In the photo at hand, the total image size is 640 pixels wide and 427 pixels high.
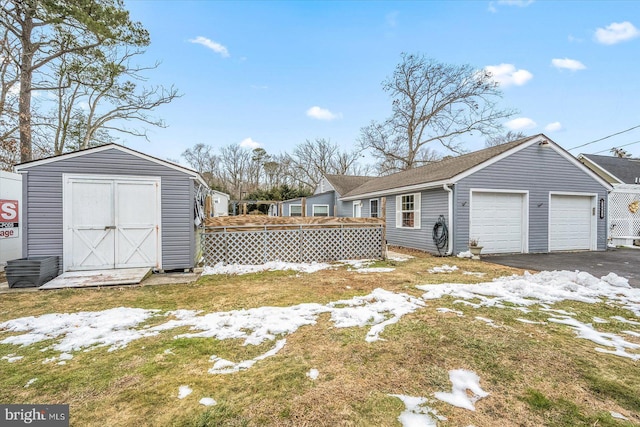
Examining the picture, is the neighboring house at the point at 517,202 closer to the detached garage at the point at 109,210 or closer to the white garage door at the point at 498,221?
the white garage door at the point at 498,221

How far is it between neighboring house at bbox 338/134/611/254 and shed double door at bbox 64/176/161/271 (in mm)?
8273

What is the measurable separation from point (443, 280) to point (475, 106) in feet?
66.9

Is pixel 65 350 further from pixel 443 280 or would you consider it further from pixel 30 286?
pixel 443 280

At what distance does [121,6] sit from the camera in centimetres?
1041

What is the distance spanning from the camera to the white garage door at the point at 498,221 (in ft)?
30.0

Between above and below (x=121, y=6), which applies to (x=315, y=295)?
below

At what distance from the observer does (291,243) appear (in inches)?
308

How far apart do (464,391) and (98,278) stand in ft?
21.6

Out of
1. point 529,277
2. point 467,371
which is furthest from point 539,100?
point 467,371

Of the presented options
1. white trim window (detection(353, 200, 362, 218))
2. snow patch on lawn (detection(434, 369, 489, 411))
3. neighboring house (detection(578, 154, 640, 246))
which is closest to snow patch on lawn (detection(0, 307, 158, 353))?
snow patch on lawn (detection(434, 369, 489, 411))

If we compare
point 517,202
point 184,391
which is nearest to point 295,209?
point 517,202

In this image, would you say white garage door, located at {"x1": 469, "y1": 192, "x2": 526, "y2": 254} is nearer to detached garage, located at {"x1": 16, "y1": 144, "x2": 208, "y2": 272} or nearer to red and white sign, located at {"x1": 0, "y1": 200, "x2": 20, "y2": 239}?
detached garage, located at {"x1": 16, "y1": 144, "x2": 208, "y2": 272}

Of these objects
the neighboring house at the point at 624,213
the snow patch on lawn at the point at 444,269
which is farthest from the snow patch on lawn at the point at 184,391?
the neighboring house at the point at 624,213

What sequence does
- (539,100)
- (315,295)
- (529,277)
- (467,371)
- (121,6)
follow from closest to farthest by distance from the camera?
1. (467,371)
2. (315,295)
3. (529,277)
4. (121,6)
5. (539,100)
